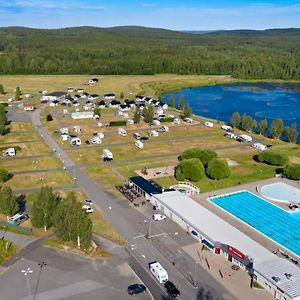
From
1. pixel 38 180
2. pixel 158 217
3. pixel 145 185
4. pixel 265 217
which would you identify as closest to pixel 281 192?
pixel 265 217

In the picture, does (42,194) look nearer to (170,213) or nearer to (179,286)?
(170,213)

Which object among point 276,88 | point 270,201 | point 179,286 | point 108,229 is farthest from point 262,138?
point 276,88

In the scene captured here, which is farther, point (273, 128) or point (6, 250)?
point (273, 128)

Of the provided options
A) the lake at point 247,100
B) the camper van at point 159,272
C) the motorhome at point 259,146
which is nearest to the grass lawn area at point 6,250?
the camper van at point 159,272

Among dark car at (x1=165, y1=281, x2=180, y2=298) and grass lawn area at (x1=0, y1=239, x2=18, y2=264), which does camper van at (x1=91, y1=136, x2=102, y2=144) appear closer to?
grass lawn area at (x1=0, y1=239, x2=18, y2=264)

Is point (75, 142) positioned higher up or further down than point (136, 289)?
higher up

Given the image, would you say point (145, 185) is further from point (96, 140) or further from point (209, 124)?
point (209, 124)

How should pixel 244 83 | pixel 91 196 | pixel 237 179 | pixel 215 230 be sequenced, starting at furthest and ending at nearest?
pixel 244 83 → pixel 237 179 → pixel 91 196 → pixel 215 230
